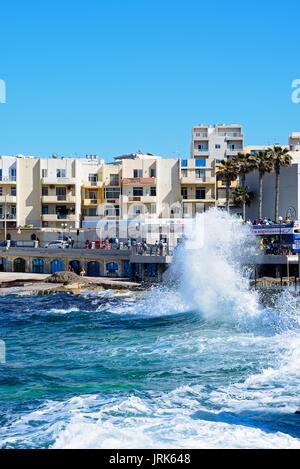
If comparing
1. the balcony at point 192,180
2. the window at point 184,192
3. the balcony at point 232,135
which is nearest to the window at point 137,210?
the window at point 184,192

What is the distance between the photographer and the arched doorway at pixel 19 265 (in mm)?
61219

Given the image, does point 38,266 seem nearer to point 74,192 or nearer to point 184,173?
point 74,192

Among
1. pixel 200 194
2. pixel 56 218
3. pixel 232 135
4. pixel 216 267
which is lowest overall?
pixel 216 267

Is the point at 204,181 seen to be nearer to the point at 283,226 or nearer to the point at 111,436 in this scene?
the point at 283,226

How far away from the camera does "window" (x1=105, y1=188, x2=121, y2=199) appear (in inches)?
2872

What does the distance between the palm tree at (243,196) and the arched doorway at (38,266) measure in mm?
18664

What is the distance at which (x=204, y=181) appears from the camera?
73062 mm

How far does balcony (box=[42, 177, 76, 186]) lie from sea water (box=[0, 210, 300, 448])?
3075 cm

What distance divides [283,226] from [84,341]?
23367mm

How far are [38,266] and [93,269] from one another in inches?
241

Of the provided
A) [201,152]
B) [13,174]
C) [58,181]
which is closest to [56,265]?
[58,181]

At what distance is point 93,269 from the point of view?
56.8 meters

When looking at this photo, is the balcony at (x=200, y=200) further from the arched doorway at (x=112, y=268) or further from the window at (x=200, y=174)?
the arched doorway at (x=112, y=268)
